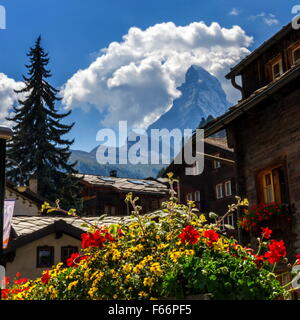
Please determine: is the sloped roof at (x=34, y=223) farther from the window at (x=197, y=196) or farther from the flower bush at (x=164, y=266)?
the window at (x=197, y=196)

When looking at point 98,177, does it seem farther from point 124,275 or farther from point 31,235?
point 124,275

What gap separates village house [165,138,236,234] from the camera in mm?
35656

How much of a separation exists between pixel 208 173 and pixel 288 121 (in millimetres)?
27047

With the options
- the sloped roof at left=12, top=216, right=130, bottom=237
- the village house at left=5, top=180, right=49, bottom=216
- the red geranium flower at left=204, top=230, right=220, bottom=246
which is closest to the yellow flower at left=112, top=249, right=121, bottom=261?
the red geranium flower at left=204, top=230, right=220, bottom=246

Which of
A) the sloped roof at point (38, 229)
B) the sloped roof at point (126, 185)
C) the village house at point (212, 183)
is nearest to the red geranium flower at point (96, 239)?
the sloped roof at point (38, 229)

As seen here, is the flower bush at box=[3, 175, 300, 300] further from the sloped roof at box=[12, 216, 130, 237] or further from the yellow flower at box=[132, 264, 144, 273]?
the sloped roof at box=[12, 216, 130, 237]

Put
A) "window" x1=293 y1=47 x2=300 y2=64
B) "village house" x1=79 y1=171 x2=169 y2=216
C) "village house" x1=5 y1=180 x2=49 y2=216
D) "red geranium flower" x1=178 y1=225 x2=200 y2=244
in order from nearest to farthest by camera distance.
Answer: "red geranium flower" x1=178 y1=225 x2=200 y2=244 → "window" x1=293 y1=47 x2=300 y2=64 → "village house" x1=5 y1=180 x2=49 y2=216 → "village house" x1=79 y1=171 x2=169 y2=216

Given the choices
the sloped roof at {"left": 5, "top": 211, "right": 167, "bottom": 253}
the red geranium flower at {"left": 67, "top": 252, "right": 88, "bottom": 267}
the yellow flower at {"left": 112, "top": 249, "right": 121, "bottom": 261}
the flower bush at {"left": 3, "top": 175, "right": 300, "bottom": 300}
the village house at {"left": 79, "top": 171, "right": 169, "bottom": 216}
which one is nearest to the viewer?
the flower bush at {"left": 3, "top": 175, "right": 300, "bottom": 300}

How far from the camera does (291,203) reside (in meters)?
11.0

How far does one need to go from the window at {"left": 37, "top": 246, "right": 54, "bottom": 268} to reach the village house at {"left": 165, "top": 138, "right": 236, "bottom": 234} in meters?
14.4

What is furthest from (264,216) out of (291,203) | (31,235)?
(31,235)

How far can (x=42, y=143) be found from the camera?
36938 millimetres

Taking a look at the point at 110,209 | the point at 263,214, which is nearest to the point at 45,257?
the point at 263,214

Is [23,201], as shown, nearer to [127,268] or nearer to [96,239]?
[96,239]
